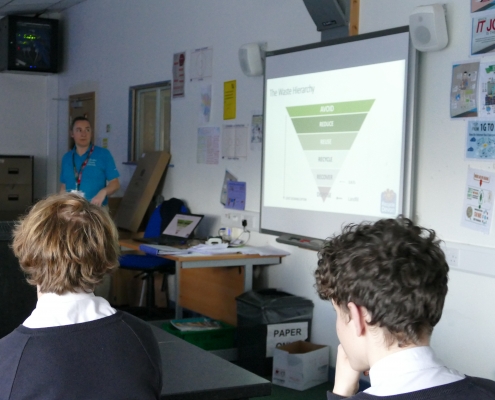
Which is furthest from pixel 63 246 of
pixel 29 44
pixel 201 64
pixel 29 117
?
pixel 29 117

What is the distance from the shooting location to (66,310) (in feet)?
5.16

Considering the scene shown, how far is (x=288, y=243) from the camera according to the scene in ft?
14.8

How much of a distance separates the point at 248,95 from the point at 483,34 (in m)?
2.07

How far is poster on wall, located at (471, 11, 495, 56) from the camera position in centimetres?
338

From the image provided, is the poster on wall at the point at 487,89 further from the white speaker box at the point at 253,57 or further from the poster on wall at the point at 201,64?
the poster on wall at the point at 201,64

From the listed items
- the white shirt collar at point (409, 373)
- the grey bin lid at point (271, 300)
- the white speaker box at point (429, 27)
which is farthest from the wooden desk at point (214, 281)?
the white shirt collar at point (409, 373)

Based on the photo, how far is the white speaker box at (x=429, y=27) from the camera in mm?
3498

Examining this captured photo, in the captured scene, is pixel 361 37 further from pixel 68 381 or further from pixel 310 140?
pixel 68 381

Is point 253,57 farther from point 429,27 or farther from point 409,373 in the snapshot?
point 409,373

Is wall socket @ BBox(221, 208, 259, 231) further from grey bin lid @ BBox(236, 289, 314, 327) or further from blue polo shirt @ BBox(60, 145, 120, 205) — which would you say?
blue polo shirt @ BBox(60, 145, 120, 205)

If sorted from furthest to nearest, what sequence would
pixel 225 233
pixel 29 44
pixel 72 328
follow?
pixel 29 44 < pixel 225 233 < pixel 72 328

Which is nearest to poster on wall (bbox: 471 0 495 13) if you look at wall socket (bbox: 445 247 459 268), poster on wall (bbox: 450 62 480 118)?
poster on wall (bbox: 450 62 480 118)

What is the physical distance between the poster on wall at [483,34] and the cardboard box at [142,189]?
10.8ft

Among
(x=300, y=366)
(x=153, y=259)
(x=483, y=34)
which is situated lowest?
(x=300, y=366)
